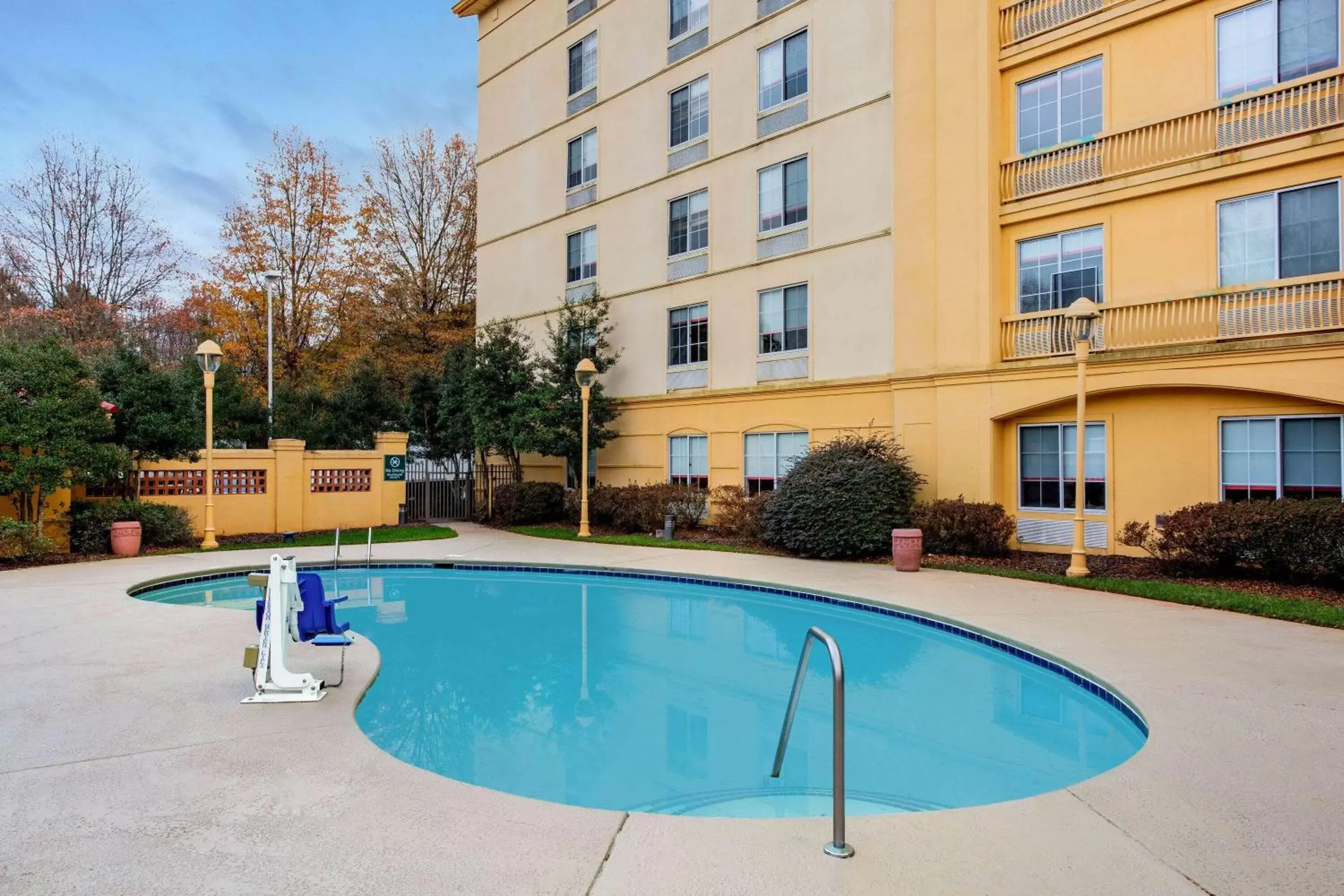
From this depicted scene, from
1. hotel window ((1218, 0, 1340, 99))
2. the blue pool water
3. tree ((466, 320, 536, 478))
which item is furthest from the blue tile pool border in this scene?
hotel window ((1218, 0, 1340, 99))

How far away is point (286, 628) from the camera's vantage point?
220 inches

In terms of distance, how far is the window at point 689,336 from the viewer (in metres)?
18.6

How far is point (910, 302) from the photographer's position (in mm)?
14578

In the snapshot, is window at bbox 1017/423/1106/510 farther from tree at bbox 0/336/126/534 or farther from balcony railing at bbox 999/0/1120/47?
tree at bbox 0/336/126/534

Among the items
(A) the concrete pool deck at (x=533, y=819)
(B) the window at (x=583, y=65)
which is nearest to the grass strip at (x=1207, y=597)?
(A) the concrete pool deck at (x=533, y=819)

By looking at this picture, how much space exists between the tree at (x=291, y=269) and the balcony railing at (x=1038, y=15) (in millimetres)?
23189

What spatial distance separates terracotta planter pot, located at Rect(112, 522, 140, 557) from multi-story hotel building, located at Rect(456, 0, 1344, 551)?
10618 millimetres

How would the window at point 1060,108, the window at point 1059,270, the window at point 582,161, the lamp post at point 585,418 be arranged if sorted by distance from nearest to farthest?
1. the window at point 1059,270
2. the window at point 1060,108
3. the lamp post at point 585,418
4. the window at point 582,161

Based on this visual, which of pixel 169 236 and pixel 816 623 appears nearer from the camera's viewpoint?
pixel 816 623

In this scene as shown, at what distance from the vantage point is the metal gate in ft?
71.9

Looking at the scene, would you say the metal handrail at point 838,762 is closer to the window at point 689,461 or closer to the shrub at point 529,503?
the window at point 689,461

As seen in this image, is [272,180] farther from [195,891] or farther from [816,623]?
[195,891]

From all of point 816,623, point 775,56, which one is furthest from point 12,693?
point 775,56

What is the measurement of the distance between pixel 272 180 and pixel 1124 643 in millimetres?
30169
